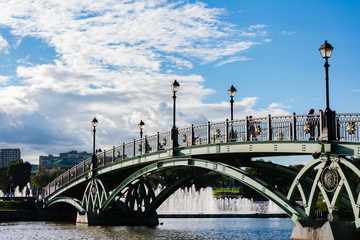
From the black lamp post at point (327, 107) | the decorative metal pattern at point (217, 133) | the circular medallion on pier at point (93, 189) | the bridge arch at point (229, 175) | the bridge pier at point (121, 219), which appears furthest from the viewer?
the circular medallion on pier at point (93, 189)

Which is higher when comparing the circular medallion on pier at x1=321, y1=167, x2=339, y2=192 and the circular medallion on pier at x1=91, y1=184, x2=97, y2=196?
the circular medallion on pier at x1=321, y1=167, x2=339, y2=192

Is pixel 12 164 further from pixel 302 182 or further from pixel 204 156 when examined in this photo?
pixel 302 182

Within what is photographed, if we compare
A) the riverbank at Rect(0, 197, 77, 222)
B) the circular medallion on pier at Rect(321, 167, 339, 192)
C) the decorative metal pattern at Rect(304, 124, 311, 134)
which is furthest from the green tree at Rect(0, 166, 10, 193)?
the circular medallion on pier at Rect(321, 167, 339, 192)

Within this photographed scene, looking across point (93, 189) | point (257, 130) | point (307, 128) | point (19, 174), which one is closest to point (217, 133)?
point (257, 130)

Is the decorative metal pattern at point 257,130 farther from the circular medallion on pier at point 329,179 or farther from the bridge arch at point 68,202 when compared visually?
the bridge arch at point 68,202

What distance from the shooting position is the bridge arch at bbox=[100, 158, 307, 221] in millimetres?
25281

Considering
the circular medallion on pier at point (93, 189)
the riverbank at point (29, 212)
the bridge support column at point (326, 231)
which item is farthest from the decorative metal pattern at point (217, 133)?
the riverbank at point (29, 212)

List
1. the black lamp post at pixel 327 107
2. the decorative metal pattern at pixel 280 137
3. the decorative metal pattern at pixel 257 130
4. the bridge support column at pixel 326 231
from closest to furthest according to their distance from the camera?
the bridge support column at pixel 326 231, the black lamp post at pixel 327 107, the decorative metal pattern at pixel 280 137, the decorative metal pattern at pixel 257 130

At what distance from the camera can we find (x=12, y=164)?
141m

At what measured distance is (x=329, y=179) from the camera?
75.7ft

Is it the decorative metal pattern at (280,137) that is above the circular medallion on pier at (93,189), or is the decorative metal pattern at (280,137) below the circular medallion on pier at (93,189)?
above

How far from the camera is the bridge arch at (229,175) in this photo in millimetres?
25281

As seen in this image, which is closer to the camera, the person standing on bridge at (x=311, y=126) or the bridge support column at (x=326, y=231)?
the bridge support column at (x=326, y=231)

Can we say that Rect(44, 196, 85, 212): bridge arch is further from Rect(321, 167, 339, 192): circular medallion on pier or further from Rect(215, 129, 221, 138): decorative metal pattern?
Rect(321, 167, 339, 192): circular medallion on pier
